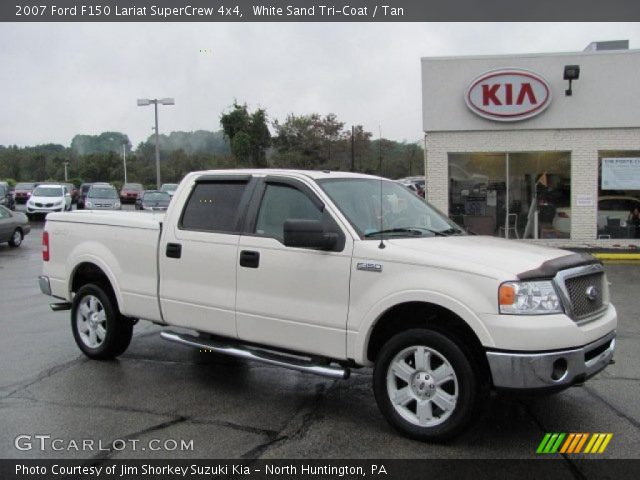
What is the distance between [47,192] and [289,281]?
93.2 ft

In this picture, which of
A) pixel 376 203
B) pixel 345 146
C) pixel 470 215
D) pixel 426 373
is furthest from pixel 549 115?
pixel 426 373

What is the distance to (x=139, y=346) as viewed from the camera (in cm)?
709

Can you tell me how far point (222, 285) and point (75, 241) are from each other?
2.23 m

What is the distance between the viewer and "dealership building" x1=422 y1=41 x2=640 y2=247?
15867 millimetres

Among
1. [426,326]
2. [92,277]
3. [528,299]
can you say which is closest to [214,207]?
[92,277]

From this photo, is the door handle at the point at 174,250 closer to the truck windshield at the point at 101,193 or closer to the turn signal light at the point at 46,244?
the turn signal light at the point at 46,244

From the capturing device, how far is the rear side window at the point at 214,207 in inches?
215

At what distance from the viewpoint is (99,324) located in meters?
6.44

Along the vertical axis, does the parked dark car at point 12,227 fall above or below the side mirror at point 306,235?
below

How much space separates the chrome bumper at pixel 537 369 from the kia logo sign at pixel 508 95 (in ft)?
43.2

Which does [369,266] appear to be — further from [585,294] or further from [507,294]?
[585,294]

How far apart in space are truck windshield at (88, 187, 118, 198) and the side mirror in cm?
2870

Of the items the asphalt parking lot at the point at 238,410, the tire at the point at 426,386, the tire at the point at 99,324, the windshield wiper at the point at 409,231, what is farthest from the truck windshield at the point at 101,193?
the tire at the point at 426,386

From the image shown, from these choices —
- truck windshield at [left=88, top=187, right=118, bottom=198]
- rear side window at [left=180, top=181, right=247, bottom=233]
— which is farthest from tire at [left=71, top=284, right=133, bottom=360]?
truck windshield at [left=88, top=187, right=118, bottom=198]
